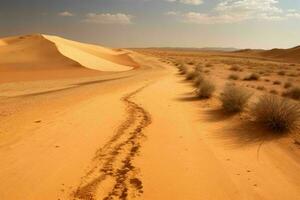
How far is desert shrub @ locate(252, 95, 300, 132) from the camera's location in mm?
8594

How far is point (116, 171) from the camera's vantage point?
6043 mm

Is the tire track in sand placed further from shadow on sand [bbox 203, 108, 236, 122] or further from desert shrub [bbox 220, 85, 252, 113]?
desert shrub [bbox 220, 85, 252, 113]

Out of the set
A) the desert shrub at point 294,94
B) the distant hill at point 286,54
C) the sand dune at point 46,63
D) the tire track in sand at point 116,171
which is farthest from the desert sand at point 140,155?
the distant hill at point 286,54

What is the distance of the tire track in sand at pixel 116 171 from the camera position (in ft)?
17.0

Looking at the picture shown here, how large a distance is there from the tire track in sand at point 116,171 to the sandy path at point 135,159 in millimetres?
14

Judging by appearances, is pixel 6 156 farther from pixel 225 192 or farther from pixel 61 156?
pixel 225 192

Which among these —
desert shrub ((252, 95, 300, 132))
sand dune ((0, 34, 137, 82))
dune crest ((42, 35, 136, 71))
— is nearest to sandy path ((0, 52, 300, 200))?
desert shrub ((252, 95, 300, 132))

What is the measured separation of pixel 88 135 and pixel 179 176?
10.2 ft

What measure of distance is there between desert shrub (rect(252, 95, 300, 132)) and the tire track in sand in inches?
Answer: 119

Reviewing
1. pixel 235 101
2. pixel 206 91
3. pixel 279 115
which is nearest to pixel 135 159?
pixel 279 115

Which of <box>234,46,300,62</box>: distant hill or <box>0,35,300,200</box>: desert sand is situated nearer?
<box>0,35,300,200</box>: desert sand

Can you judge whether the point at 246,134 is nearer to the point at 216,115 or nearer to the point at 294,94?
the point at 216,115

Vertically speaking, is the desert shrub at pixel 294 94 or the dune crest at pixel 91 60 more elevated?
the desert shrub at pixel 294 94

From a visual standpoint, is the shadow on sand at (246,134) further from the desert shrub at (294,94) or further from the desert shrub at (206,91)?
the desert shrub at (294,94)
